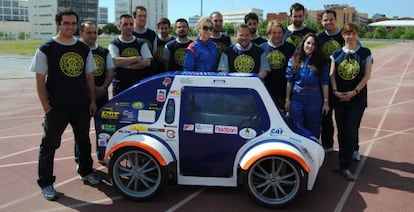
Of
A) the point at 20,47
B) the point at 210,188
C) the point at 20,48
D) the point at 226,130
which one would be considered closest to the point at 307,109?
the point at 226,130

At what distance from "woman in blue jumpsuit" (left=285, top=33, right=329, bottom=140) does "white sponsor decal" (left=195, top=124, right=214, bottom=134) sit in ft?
4.50

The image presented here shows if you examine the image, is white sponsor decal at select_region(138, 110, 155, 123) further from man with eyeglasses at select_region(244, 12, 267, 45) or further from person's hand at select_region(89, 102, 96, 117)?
man with eyeglasses at select_region(244, 12, 267, 45)

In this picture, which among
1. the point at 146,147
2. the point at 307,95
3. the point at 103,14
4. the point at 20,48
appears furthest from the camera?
the point at 103,14

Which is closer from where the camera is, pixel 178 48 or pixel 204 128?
pixel 204 128

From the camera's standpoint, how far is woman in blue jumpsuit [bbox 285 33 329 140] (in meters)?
5.25

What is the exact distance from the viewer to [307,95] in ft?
17.4

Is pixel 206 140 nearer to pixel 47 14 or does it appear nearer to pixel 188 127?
pixel 188 127

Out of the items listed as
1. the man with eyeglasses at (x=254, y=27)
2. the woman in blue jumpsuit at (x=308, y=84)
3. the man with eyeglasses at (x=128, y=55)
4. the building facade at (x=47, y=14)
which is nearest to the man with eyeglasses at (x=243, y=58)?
the woman in blue jumpsuit at (x=308, y=84)

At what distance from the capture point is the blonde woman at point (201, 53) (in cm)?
520

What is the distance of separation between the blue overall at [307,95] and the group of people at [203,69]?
0.01 metres

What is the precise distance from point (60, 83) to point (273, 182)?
2.53 metres

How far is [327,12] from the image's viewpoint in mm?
6070

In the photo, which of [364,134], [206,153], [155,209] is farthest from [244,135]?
[364,134]

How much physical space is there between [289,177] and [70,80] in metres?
2.60
